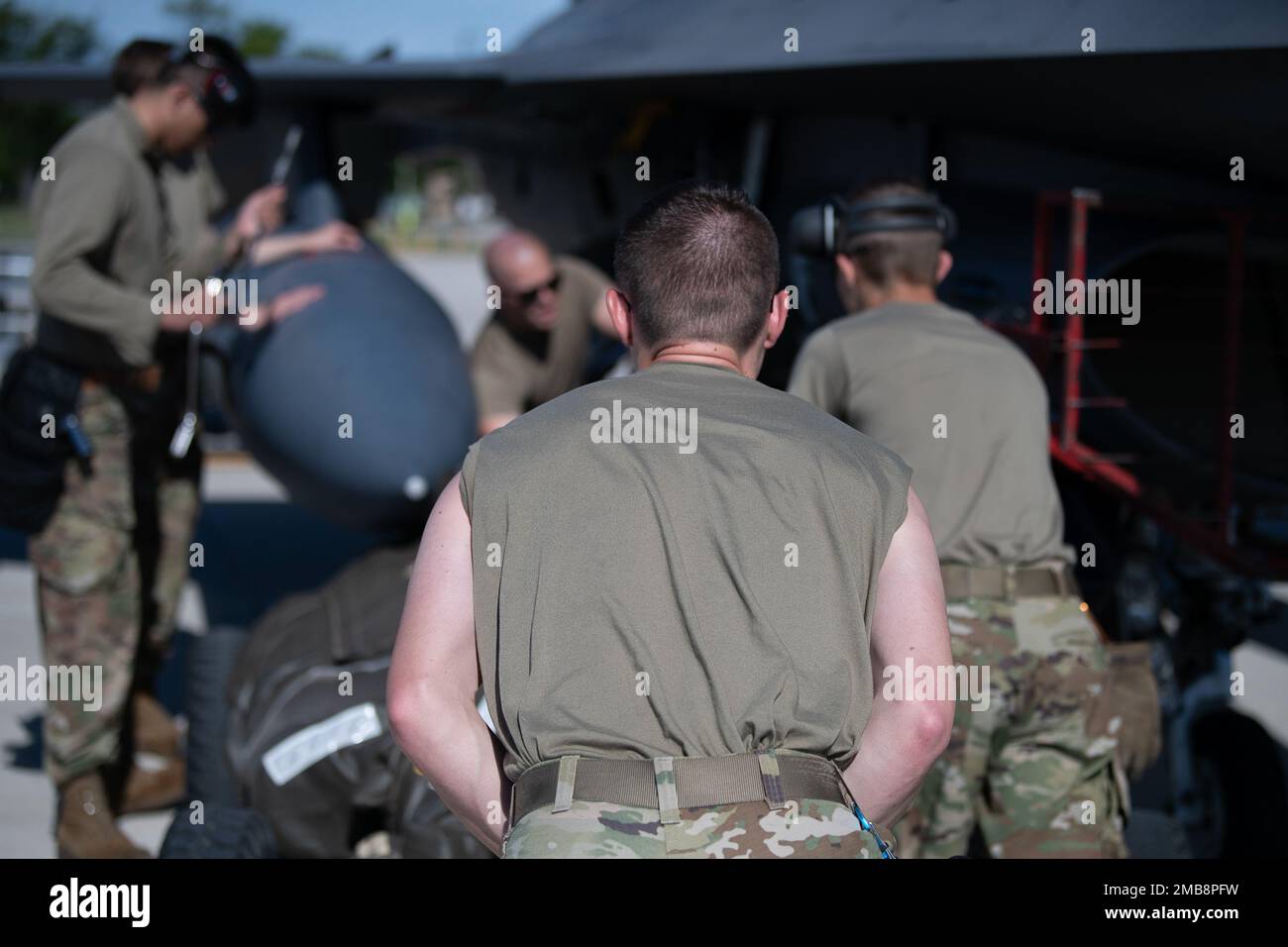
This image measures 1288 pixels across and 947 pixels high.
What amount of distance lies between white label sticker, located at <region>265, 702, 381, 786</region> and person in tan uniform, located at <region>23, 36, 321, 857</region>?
34.9 inches

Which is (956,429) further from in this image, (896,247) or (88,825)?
(88,825)

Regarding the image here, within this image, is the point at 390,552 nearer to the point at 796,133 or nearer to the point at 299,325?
the point at 299,325

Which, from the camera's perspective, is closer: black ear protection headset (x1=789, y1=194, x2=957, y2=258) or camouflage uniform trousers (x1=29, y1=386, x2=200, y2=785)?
black ear protection headset (x1=789, y1=194, x2=957, y2=258)

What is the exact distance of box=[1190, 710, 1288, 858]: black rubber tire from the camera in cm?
392

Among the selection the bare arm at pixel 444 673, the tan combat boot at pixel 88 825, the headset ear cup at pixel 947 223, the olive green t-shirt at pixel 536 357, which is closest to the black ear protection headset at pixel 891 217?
the headset ear cup at pixel 947 223

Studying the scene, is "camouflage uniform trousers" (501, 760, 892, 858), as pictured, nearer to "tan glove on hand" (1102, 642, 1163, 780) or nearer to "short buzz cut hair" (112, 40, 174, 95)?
"tan glove on hand" (1102, 642, 1163, 780)

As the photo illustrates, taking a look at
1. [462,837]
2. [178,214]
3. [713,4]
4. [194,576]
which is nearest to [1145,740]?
[462,837]

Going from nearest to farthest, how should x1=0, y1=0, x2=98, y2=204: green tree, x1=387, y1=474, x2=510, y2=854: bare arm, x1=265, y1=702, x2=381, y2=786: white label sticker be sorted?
1. x1=387, y1=474, x2=510, y2=854: bare arm
2. x1=265, y1=702, x2=381, y2=786: white label sticker
3. x1=0, y1=0, x2=98, y2=204: green tree

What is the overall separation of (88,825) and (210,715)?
1.54 feet

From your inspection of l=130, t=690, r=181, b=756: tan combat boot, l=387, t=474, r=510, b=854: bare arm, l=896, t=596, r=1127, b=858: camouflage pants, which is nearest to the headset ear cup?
l=896, t=596, r=1127, b=858: camouflage pants

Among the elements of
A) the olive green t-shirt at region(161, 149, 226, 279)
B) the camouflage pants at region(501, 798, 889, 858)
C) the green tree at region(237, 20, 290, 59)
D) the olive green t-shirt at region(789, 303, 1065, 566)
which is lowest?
the camouflage pants at region(501, 798, 889, 858)

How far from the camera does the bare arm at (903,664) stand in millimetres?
1773

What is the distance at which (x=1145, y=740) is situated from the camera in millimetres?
3262

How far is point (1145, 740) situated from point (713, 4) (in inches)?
130
